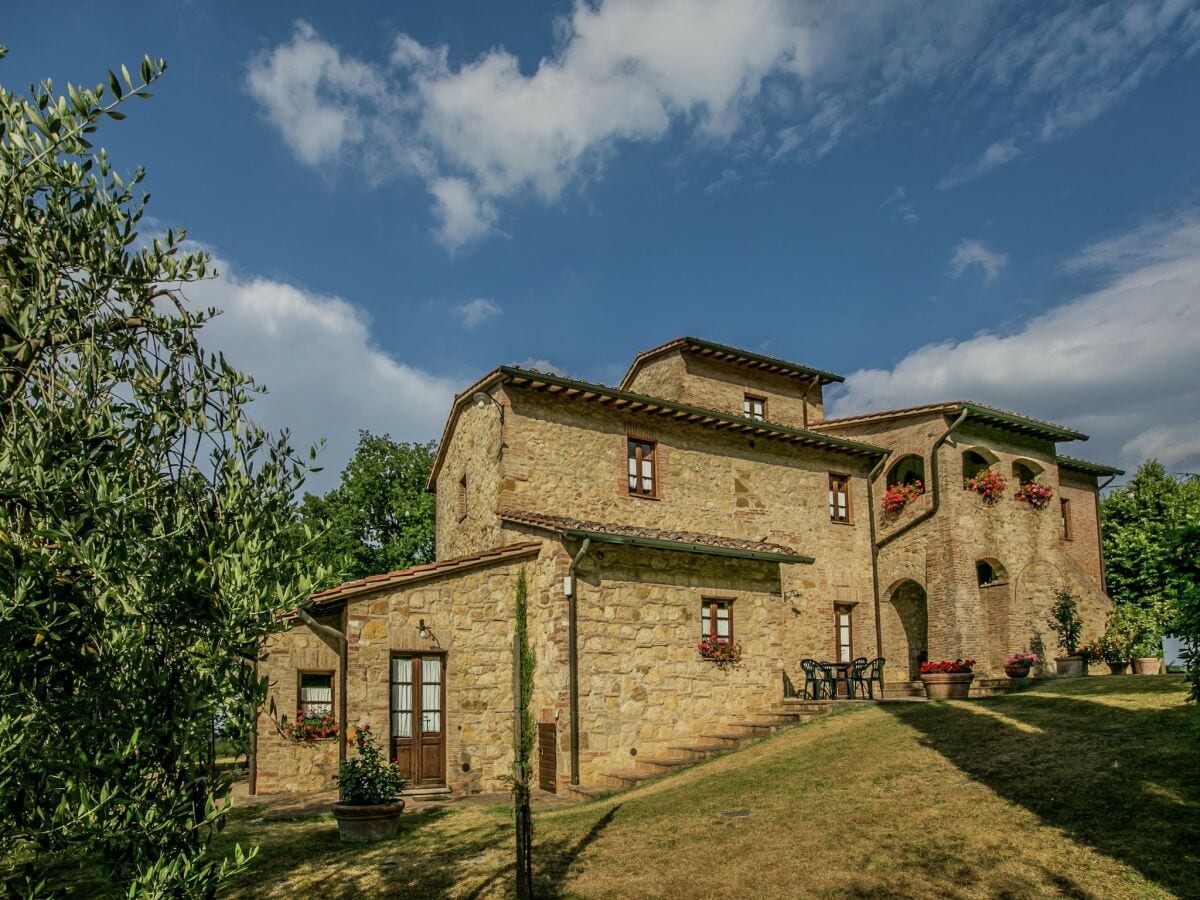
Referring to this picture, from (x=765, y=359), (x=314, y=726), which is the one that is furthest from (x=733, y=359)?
(x=314, y=726)

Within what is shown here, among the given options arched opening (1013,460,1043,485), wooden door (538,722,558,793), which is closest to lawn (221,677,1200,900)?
wooden door (538,722,558,793)

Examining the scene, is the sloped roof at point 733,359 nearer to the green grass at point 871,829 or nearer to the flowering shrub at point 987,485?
the flowering shrub at point 987,485

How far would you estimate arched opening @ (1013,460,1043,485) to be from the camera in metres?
21.7

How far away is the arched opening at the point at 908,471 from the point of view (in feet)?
69.4

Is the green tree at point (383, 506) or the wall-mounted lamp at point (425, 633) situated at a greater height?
the green tree at point (383, 506)

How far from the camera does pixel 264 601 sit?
14.2 feet

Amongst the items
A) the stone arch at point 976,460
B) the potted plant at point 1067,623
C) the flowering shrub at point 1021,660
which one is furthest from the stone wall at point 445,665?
the potted plant at point 1067,623

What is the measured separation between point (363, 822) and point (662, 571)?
255 inches

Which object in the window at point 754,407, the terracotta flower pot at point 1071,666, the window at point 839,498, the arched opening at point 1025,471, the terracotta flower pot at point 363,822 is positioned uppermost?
the window at point 754,407

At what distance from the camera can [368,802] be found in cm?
1043

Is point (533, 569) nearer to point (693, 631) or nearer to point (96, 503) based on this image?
point (693, 631)

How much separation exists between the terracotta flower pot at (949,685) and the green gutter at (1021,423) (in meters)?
7.16

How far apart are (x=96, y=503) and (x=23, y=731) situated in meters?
1.00

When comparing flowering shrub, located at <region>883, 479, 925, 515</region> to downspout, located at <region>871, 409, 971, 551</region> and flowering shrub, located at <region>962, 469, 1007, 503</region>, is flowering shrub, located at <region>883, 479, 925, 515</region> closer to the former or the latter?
downspout, located at <region>871, 409, 971, 551</region>
